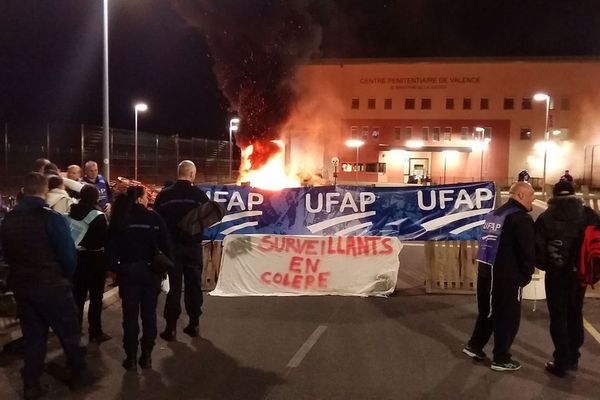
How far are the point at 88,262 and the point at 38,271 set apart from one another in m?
1.48

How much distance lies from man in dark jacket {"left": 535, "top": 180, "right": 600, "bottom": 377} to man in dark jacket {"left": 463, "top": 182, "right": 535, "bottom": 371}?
232mm

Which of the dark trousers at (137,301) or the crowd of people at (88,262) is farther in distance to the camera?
the dark trousers at (137,301)

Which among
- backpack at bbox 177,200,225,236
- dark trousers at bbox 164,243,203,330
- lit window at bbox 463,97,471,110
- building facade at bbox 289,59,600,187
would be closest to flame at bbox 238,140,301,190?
building facade at bbox 289,59,600,187

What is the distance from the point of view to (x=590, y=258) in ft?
17.0

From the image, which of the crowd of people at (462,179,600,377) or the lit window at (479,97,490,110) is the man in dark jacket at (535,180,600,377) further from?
the lit window at (479,97,490,110)

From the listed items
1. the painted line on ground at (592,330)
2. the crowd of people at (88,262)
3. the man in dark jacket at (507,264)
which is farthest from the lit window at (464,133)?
the man in dark jacket at (507,264)

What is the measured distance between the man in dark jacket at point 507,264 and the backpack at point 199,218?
2752mm

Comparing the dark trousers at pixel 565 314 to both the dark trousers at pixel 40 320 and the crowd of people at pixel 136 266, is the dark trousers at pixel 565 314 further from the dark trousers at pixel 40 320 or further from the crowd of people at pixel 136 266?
the dark trousers at pixel 40 320

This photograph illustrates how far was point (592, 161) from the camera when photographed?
5097 cm

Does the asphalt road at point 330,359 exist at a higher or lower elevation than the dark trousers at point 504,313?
lower

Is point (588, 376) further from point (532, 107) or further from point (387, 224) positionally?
point (532, 107)

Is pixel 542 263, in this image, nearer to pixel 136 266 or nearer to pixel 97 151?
pixel 136 266

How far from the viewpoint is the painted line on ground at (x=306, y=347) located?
563 cm

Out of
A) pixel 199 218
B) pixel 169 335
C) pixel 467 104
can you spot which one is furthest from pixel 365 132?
pixel 169 335
